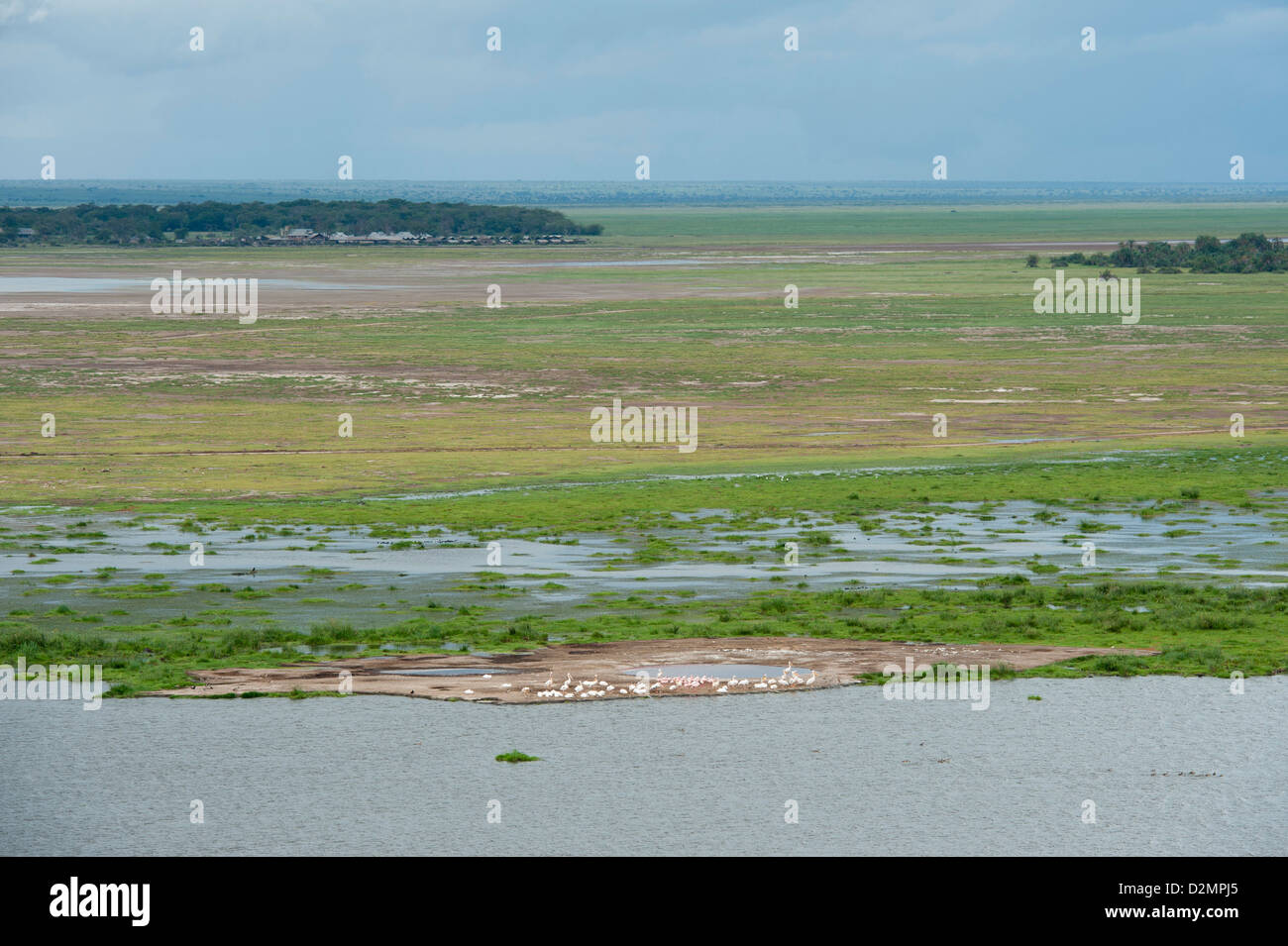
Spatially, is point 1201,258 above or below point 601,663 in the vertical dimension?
above

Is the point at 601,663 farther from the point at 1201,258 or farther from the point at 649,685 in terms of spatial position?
the point at 1201,258

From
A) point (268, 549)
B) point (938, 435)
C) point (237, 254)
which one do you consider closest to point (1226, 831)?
point (268, 549)

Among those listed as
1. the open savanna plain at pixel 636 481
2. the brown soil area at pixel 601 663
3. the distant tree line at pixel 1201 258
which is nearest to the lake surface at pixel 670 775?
the brown soil area at pixel 601 663

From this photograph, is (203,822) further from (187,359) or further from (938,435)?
(187,359)

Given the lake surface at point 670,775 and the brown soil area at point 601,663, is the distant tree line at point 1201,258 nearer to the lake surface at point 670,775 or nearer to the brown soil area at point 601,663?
the brown soil area at point 601,663

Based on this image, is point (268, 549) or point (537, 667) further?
point (268, 549)

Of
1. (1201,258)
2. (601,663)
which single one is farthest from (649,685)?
(1201,258)
